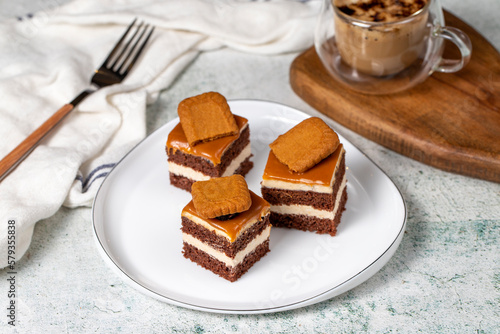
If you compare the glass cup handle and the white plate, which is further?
the glass cup handle

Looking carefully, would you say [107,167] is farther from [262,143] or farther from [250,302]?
[250,302]

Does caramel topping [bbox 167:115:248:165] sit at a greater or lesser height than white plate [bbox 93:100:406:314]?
greater

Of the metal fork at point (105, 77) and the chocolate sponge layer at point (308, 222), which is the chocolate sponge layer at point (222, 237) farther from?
the metal fork at point (105, 77)

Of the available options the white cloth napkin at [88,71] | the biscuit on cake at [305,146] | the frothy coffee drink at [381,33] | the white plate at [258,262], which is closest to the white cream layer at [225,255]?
the white plate at [258,262]

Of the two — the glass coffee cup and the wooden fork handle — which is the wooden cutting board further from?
the wooden fork handle

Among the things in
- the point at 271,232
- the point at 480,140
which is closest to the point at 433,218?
the point at 480,140

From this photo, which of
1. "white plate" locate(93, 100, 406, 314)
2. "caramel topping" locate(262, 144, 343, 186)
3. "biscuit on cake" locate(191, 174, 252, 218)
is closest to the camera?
"biscuit on cake" locate(191, 174, 252, 218)

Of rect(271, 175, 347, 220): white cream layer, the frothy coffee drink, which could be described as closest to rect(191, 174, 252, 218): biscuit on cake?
rect(271, 175, 347, 220): white cream layer

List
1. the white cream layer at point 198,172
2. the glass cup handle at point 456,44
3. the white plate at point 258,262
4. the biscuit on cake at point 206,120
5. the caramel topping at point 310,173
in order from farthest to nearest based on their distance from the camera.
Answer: the glass cup handle at point 456,44 → the white cream layer at point 198,172 → the biscuit on cake at point 206,120 → the caramel topping at point 310,173 → the white plate at point 258,262
